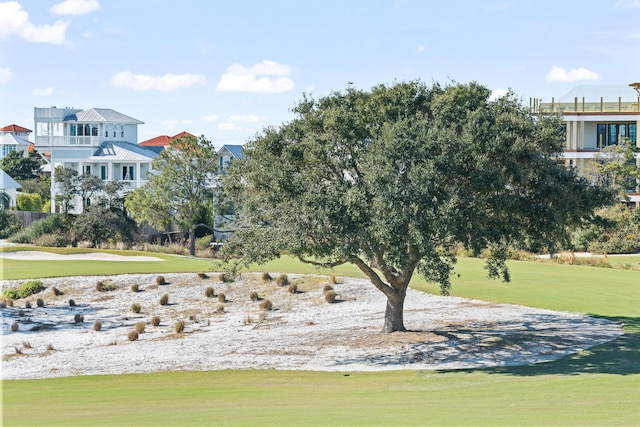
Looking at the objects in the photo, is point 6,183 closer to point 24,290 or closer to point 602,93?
point 24,290

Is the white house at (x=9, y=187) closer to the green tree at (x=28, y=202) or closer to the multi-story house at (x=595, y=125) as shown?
the green tree at (x=28, y=202)

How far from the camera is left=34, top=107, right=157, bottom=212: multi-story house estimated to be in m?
79.4

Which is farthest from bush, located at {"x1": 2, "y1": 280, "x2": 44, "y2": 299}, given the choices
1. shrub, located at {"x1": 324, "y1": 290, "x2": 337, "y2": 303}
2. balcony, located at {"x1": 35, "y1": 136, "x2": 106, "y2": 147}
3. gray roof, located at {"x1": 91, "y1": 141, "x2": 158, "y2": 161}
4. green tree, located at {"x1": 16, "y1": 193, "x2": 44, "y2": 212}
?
balcony, located at {"x1": 35, "y1": 136, "x2": 106, "y2": 147}

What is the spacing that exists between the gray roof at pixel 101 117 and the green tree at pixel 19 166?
23.8m

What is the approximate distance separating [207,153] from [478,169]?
37.7 metres

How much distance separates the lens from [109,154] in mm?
81000

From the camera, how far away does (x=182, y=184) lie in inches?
2331

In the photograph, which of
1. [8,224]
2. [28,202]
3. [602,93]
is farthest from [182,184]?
[602,93]

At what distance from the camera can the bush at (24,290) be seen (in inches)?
1606

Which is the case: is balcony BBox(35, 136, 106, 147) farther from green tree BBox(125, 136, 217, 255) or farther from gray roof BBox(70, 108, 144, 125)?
green tree BBox(125, 136, 217, 255)

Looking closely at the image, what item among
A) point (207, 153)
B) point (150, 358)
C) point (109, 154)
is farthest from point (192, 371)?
point (109, 154)

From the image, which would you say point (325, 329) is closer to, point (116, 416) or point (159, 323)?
point (159, 323)

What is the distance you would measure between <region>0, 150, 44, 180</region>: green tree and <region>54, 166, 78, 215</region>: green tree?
139 feet

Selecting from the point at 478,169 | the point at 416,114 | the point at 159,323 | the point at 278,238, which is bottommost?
the point at 159,323
